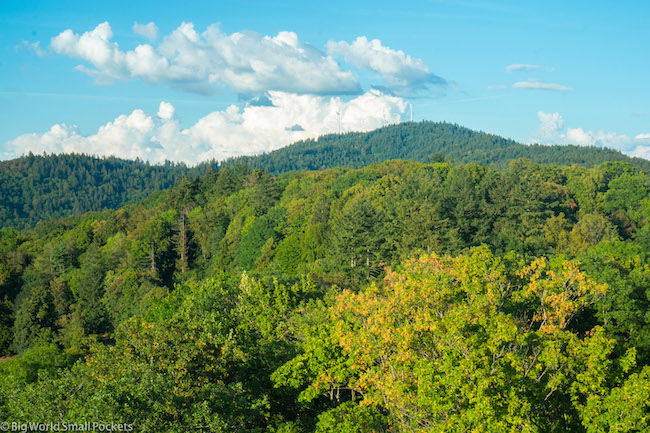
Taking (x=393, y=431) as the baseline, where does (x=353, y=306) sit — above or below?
above

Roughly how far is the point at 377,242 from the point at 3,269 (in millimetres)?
73231

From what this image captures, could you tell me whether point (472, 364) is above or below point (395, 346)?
above

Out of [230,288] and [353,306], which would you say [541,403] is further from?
[230,288]

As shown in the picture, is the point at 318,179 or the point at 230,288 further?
the point at 318,179

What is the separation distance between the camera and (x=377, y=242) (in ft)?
210

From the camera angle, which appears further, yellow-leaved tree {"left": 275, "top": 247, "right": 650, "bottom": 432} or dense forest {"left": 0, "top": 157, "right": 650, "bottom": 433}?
dense forest {"left": 0, "top": 157, "right": 650, "bottom": 433}

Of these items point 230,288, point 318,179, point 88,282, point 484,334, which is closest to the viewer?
point 484,334

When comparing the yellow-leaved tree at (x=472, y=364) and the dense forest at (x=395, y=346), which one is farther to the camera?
the dense forest at (x=395, y=346)

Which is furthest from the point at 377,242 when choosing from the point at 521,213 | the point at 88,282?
the point at 88,282

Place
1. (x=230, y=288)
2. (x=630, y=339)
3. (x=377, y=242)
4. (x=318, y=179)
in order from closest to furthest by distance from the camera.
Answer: (x=630, y=339), (x=230, y=288), (x=377, y=242), (x=318, y=179)

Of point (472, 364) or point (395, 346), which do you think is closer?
point (472, 364)

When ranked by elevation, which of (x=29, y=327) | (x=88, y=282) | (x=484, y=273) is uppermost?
(x=484, y=273)

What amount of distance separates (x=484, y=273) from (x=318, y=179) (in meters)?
111

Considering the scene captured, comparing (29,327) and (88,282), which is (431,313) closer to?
(29,327)
